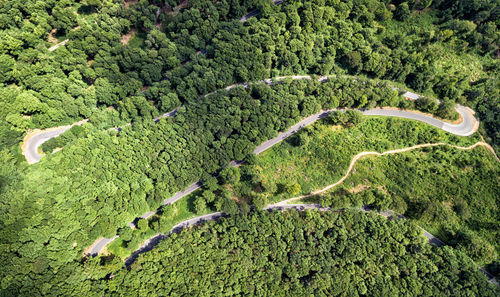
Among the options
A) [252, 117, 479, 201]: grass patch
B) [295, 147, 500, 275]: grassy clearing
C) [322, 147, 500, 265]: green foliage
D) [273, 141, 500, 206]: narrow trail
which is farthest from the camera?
[252, 117, 479, 201]: grass patch

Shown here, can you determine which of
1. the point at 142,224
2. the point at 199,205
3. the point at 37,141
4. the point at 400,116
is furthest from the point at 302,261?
the point at 37,141

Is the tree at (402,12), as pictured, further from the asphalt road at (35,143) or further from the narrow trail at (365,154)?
the asphalt road at (35,143)

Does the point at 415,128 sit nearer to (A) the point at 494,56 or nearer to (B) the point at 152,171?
(A) the point at 494,56

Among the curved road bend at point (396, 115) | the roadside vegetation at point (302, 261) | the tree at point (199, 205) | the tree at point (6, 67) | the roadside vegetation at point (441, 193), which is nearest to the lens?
the roadside vegetation at point (302, 261)

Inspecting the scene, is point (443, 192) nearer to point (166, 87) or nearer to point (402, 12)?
point (402, 12)

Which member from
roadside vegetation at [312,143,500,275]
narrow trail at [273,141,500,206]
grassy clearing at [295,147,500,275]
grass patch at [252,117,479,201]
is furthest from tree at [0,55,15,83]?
roadside vegetation at [312,143,500,275]

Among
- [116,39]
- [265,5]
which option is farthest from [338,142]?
[116,39]

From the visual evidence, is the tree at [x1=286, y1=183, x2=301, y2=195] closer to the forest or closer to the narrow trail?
the forest

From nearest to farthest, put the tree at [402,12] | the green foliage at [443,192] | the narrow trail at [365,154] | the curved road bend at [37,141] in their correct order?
1. the curved road bend at [37,141]
2. the green foliage at [443,192]
3. the narrow trail at [365,154]
4. the tree at [402,12]

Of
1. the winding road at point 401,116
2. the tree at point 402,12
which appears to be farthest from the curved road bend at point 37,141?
the tree at point 402,12

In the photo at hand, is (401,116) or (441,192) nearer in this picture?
(441,192)
